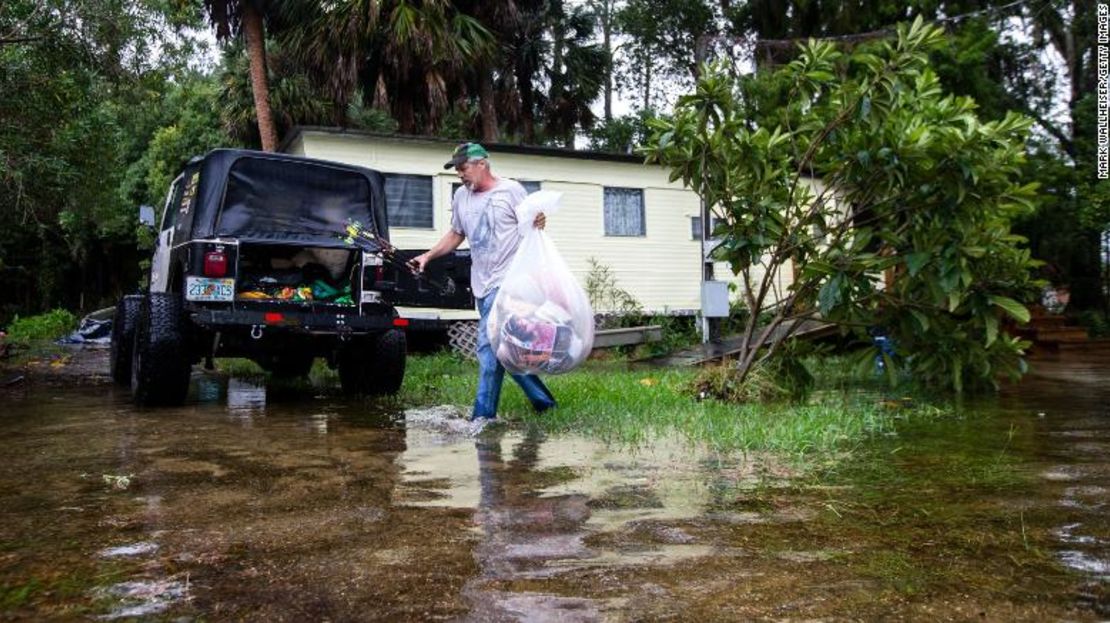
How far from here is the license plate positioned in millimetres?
6906

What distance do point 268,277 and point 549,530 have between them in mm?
5619

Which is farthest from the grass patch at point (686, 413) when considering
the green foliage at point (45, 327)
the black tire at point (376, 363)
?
the green foliage at point (45, 327)

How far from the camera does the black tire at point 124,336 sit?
888 centimetres

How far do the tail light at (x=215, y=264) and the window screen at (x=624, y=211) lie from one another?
1053cm

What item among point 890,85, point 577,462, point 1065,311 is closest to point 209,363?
point 577,462

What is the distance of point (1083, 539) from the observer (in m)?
2.75

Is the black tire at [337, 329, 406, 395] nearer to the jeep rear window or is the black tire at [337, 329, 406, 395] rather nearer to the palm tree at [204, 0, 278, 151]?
the jeep rear window

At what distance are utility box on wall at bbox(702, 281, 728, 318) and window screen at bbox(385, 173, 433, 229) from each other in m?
4.85

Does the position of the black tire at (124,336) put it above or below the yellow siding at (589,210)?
below

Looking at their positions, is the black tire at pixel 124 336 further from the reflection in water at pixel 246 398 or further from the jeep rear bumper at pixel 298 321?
the jeep rear bumper at pixel 298 321

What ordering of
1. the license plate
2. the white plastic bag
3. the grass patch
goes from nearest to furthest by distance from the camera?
the grass patch
the white plastic bag
the license plate

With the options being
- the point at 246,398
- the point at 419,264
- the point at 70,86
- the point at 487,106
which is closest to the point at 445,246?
the point at 419,264

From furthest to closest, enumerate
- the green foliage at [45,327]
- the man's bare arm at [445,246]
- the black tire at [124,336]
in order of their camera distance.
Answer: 1. the green foliage at [45,327]
2. the black tire at [124,336]
3. the man's bare arm at [445,246]

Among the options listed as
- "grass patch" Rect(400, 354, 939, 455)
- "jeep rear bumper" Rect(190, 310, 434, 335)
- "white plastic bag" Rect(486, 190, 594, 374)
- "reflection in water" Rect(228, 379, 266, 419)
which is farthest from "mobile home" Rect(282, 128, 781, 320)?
"white plastic bag" Rect(486, 190, 594, 374)
